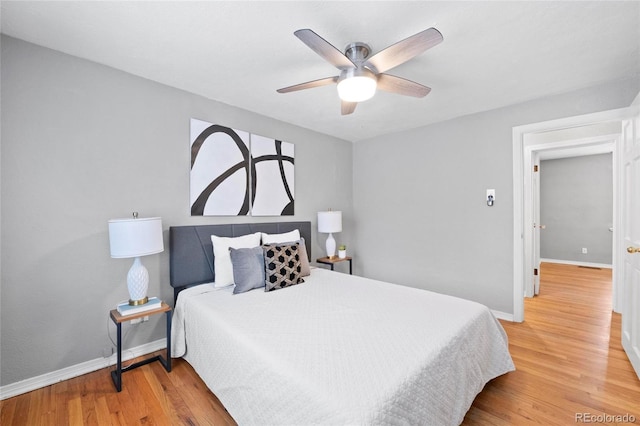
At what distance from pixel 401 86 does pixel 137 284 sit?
2.47m

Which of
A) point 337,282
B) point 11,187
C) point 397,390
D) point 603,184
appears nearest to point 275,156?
point 337,282

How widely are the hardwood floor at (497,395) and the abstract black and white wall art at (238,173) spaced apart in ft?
4.81

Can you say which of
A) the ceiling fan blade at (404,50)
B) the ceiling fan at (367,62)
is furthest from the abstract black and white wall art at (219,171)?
the ceiling fan blade at (404,50)

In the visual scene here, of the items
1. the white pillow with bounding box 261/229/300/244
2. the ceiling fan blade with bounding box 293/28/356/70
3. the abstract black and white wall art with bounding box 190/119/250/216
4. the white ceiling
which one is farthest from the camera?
the white pillow with bounding box 261/229/300/244

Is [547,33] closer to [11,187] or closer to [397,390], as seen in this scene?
[397,390]

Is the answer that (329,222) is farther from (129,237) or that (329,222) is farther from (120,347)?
(120,347)

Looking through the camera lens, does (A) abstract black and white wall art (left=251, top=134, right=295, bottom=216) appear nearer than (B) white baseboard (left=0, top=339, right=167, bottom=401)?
No

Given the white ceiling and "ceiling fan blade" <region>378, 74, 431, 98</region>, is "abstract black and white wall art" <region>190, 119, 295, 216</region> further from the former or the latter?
"ceiling fan blade" <region>378, 74, 431, 98</region>

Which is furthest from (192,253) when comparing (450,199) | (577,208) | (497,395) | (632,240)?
(577,208)

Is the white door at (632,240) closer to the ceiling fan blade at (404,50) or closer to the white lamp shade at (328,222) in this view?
the ceiling fan blade at (404,50)

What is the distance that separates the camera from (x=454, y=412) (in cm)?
143

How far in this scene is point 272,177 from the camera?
335cm

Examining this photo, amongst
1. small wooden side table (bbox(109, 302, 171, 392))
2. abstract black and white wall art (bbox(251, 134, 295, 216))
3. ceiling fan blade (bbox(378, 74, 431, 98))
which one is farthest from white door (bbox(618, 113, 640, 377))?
small wooden side table (bbox(109, 302, 171, 392))

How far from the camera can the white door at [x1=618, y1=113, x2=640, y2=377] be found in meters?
2.06
